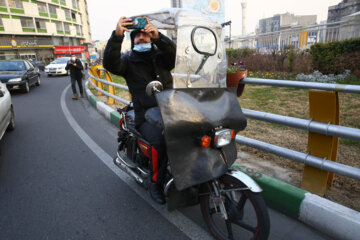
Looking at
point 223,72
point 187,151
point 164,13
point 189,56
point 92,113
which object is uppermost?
point 164,13

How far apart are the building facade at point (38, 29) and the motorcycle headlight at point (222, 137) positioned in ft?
188

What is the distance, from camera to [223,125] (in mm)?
2020

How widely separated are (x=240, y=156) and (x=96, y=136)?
324 centimetres

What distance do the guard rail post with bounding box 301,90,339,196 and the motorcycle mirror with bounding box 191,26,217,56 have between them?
3.82 feet

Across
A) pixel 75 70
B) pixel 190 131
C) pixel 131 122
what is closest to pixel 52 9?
pixel 75 70

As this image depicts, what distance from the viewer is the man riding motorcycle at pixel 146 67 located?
238cm

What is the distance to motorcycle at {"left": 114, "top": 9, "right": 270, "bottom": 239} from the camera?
189 centimetres

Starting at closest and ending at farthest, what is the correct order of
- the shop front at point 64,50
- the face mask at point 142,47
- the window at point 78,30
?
1. the face mask at point 142,47
2. the shop front at point 64,50
3. the window at point 78,30

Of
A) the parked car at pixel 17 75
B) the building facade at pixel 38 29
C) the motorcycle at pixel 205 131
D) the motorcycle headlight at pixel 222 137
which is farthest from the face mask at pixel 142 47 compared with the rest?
the building facade at pixel 38 29

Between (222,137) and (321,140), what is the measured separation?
127cm

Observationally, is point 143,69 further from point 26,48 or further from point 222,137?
point 26,48

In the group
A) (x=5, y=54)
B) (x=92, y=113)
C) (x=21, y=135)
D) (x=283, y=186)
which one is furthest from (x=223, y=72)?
(x=5, y=54)

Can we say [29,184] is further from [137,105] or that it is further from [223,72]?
[223,72]

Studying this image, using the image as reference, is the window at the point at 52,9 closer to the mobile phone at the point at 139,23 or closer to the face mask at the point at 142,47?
the face mask at the point at 142,47
